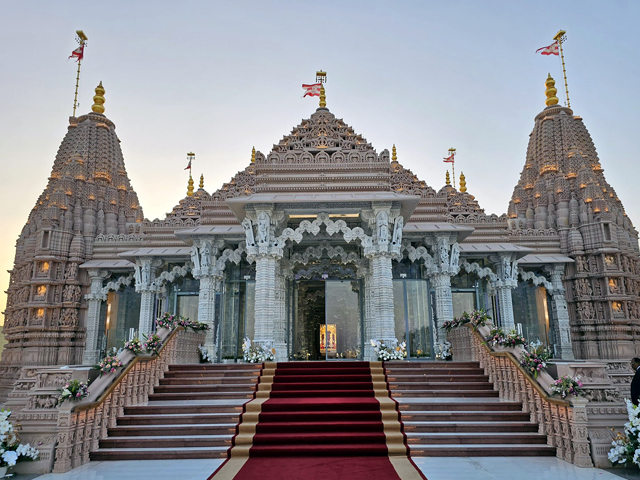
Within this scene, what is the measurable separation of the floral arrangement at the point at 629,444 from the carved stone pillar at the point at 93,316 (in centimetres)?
1901

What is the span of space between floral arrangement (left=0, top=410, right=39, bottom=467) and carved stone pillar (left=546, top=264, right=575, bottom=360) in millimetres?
18913

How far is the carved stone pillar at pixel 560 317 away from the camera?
19.0 m

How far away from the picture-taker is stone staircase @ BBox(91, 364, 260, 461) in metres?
7.65

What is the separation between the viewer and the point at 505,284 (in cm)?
1786

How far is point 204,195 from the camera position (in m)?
18.6

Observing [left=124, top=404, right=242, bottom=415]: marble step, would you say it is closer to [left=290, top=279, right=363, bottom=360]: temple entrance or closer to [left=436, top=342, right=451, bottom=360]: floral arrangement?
[left=436, top=342, right=451, bottom=360]: floral arrangement

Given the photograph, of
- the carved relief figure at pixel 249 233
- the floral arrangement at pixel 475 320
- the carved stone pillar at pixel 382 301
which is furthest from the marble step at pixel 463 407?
the carved relief figure at pixel 249 233

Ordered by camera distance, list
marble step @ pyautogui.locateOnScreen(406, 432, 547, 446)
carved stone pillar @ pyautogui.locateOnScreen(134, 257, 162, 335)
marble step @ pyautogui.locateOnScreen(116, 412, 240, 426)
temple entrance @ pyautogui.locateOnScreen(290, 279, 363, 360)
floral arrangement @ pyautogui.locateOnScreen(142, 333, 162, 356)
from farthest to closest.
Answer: carved stone pillar @ pyautogui.locateOnScreen(134, 257, 162, 335), temple entrance @ pyautogui.locateOnScreen(290, 279, 363, 360), floral arrangement @ pyautogui.locateOnScreen(142, 333, 162, 356), marble step @ pyautogui.locateOnScreen(116, 412, 240, 426), marble step @ pyautogui.locateOnScreen(406, 432, 547, 446)

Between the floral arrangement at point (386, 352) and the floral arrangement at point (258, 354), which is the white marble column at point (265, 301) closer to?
the floral arrangement at point (258, 354)

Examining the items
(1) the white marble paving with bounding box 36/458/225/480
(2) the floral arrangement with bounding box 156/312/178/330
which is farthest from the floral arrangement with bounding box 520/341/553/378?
(2) the floral arrangement with bounding box 156/312/178/330

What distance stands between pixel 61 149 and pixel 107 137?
2.54 m

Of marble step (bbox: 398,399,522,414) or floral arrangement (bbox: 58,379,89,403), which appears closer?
floral arrangement (bbox: 58,379,89,403)

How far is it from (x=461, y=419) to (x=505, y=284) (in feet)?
34.7

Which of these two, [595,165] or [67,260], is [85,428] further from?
[595,165]
